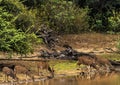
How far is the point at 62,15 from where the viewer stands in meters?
44.1

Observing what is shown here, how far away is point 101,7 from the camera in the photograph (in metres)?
49.3

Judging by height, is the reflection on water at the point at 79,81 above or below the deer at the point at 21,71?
below

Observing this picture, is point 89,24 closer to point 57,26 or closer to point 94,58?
point 57,26

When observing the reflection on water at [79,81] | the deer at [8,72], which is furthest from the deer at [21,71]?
the reflection on water at [79,81]

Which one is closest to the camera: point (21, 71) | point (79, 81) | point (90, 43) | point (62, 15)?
point (79, 81)

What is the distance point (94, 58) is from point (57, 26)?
12.1 metres

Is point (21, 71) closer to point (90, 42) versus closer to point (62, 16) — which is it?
point (90, 42)

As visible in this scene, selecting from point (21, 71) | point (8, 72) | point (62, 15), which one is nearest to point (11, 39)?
point (21, 71)

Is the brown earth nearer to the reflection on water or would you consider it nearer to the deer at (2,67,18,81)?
the deer at (2,67,18,81)

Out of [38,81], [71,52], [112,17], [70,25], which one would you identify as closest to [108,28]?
[112,17]

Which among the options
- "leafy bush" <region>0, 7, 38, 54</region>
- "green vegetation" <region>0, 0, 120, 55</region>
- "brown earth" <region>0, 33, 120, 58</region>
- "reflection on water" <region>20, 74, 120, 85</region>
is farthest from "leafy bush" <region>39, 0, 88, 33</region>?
"reflection on water" <region>20, 74, 120, 85</region>

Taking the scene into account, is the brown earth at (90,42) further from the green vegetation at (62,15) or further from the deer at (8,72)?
the deer at (8,72)

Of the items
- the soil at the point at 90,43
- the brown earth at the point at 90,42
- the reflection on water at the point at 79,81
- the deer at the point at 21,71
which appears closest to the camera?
the reflection on water at the point at 79,81

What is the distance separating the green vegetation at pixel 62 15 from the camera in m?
35.0
